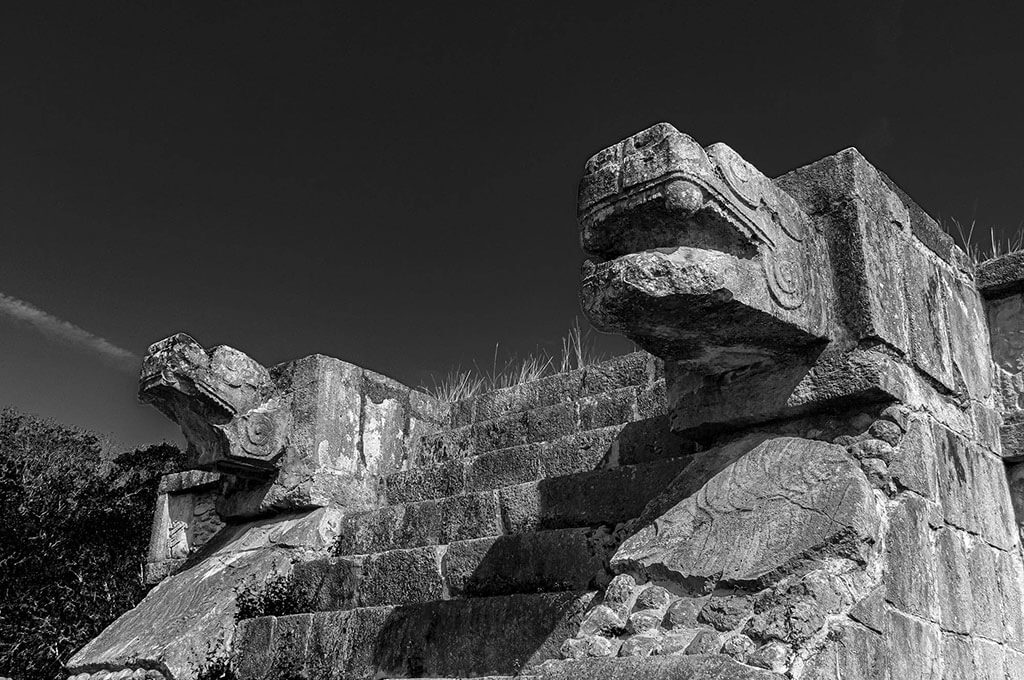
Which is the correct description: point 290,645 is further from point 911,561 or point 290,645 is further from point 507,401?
point 911,561

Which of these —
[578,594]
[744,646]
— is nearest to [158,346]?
[578,594]

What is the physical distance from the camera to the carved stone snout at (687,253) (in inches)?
118

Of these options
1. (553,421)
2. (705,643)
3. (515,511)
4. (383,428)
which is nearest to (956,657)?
(705,643)

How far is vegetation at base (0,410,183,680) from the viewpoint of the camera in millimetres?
7695

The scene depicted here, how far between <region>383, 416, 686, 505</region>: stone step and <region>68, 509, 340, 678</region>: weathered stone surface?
55cm

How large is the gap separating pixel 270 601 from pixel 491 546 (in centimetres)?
154

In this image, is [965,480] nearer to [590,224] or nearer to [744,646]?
[744,646]

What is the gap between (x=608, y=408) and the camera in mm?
5254

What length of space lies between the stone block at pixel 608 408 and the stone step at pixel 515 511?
788mm

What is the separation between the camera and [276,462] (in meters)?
5.80

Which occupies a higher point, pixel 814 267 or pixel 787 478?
pixel 814 267

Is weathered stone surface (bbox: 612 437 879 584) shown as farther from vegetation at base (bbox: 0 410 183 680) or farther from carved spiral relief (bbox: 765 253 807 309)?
vegetation at base (bbox: 0 410 183 680)

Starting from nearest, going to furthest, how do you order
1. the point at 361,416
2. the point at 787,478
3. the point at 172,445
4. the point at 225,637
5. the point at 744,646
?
the point at 744,646 < the point at 787,478 < the point at 225,637 < the point at 361,416 < the point at 172,445

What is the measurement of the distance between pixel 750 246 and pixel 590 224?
0.53m
